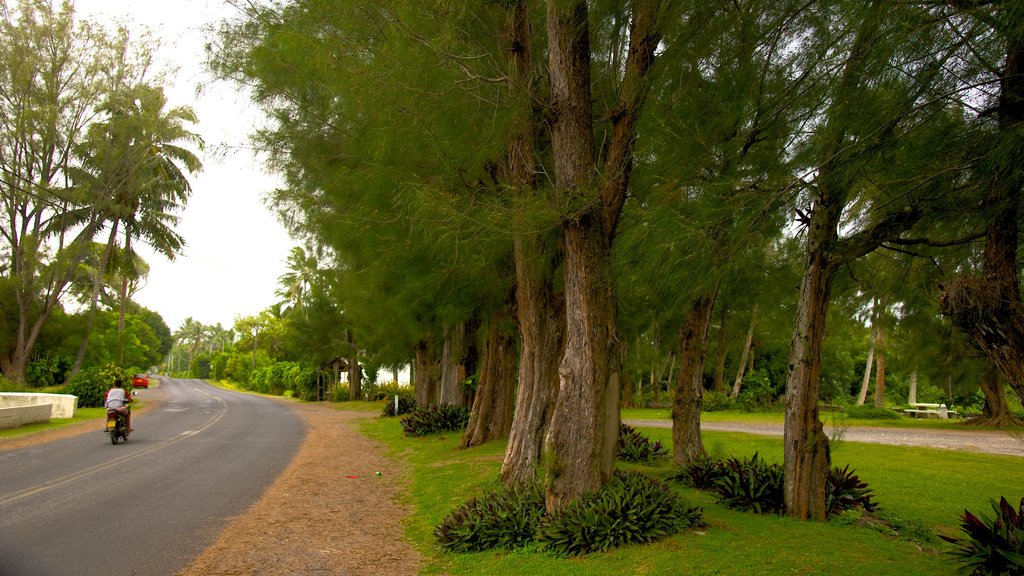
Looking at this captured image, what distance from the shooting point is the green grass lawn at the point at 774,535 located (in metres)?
5.79

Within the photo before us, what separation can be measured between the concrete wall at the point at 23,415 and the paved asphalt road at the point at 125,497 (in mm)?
2069

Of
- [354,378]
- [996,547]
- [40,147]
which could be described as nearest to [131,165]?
[40,147]

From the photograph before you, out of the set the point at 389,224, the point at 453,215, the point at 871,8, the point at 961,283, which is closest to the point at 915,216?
the point at 961,283

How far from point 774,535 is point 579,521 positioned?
6.06ft

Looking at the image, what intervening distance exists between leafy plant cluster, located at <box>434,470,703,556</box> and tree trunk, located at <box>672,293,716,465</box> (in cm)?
310

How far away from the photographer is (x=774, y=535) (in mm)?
6613

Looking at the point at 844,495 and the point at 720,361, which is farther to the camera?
the point at 720,361

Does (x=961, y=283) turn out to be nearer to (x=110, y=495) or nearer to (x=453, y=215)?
(x=453, y=215)

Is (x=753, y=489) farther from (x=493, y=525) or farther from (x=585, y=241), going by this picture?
(x=585, y=241)

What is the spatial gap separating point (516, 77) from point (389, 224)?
374cm

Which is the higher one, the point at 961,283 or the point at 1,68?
the point at 1,68

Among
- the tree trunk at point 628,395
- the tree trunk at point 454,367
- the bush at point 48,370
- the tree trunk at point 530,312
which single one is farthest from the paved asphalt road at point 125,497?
the tree trunk at point 628,395

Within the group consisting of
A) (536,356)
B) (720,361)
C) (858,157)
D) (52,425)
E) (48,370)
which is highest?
(858,157)

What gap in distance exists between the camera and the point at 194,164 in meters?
39.1
